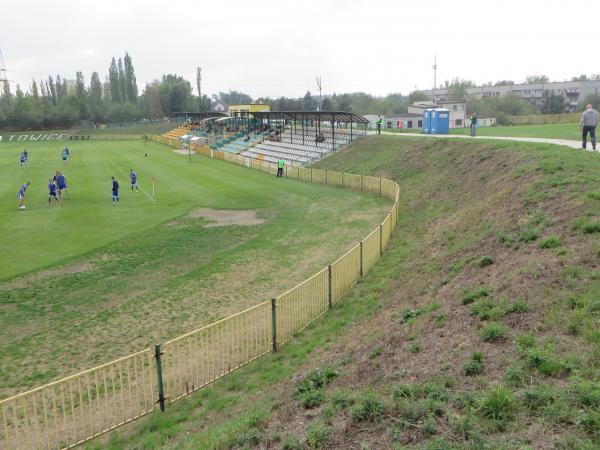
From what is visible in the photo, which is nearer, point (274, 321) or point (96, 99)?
point (274, 321)

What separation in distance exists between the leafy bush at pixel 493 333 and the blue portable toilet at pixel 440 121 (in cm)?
3823

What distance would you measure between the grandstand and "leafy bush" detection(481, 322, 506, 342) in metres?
36.1

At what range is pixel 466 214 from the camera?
764 inches

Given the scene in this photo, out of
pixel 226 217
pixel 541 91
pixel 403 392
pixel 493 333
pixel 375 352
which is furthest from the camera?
pixel 541 91

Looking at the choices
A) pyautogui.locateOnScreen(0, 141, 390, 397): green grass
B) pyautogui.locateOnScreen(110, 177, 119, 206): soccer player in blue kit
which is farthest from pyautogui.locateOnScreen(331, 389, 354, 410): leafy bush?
pyautogui.locateOnScreen(110, 177, 119, 206): soccer player in blue kit

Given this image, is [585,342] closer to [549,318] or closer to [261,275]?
[549,318]

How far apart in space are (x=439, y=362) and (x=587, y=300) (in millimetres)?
2849

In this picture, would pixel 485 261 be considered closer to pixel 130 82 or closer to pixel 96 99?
pixel 96 99

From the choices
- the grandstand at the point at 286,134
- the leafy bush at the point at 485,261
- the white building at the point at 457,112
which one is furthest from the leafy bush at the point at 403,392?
the white building at the point at 457,112

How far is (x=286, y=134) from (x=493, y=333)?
56.1 meters

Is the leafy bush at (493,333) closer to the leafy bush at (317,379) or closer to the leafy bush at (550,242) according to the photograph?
the leafy bush at (317,379)

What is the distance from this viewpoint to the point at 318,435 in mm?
6309

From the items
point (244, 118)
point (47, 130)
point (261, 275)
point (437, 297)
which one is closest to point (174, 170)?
point (244, 118)

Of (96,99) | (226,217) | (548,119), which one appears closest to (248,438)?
(226,217)
